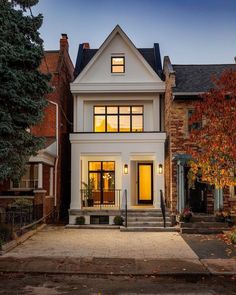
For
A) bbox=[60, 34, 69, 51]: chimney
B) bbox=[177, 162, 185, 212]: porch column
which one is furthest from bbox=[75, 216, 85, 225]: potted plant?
bbox=[60, 34, 69, 51]: chimney

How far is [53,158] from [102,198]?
3760mm

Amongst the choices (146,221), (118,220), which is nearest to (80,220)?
(118,220)

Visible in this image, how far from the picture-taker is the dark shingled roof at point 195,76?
21750 millimetres

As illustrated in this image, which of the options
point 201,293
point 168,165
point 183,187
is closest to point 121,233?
point 183,187

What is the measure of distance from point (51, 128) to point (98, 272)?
13.5 meters

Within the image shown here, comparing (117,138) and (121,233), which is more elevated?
(117,138)

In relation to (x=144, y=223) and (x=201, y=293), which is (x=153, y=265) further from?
(x=144, y=223)

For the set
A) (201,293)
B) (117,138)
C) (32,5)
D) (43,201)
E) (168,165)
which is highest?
(32,5)

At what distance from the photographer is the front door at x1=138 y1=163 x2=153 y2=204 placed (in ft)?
82.8

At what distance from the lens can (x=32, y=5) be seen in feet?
50.2

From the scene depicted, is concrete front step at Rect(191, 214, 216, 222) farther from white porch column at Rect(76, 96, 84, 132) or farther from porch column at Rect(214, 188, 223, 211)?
white porch column at Rect(76, 96, 84, 132)

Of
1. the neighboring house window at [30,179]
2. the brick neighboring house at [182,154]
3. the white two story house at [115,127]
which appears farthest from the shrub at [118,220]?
the neighboring house window at [30,179]

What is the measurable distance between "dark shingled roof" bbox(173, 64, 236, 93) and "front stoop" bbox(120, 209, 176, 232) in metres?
6.20

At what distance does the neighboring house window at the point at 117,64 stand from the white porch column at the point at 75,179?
4.96 meters
